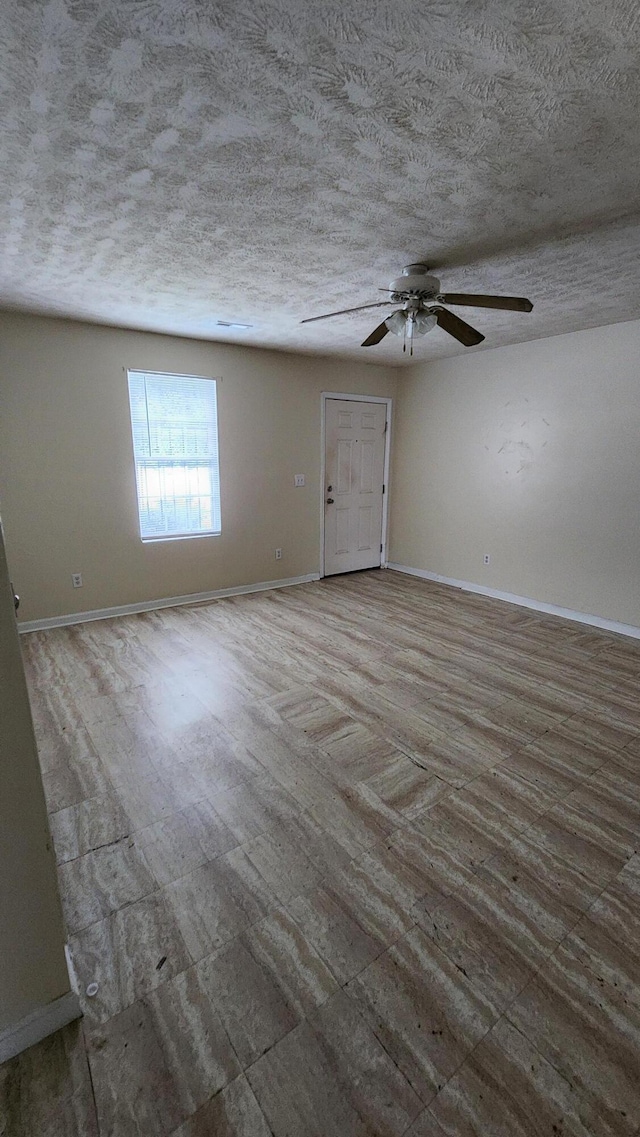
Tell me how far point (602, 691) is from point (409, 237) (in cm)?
288

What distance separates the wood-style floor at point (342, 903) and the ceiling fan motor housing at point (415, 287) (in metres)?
2.32

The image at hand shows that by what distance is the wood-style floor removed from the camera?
1079 mm

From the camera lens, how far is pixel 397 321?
2564 mm

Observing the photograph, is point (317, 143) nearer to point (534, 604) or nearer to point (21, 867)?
point (21, 867)

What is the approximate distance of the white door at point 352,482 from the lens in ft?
17.6

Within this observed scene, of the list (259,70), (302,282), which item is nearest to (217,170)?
(259,70)

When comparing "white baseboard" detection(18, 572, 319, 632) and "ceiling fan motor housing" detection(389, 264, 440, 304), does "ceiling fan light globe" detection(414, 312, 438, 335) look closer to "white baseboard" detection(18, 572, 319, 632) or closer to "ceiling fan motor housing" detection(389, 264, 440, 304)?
"ceiling fan motor housing" detection(389, 264, 440, 304)

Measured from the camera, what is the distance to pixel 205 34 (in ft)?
3.74

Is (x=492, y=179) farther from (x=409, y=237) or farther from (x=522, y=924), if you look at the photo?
(x=522, y=924)

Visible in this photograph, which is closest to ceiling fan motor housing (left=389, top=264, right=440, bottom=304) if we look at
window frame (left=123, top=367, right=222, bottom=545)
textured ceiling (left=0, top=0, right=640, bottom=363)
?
textured ceiling (left=0, top=0, right=640, bottom=363)

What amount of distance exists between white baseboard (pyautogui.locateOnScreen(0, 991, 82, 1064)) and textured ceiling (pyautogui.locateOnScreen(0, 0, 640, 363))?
245cm

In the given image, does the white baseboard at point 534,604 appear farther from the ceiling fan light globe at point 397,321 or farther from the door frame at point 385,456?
the ceiling fan light globe at point 397,321

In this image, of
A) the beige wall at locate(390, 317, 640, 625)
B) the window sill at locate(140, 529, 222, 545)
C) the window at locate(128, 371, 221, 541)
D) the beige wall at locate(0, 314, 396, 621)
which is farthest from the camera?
the window sill at locate(140, 529, 222, 545)

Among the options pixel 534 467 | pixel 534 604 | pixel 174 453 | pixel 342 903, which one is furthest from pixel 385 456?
pixel 342 903
